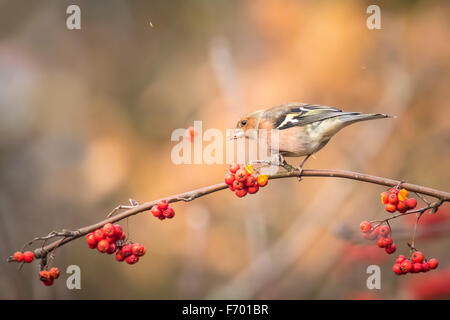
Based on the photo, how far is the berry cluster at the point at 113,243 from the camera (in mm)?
2191

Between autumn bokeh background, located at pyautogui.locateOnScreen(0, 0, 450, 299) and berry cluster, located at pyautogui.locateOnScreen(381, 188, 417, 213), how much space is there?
10.6ft

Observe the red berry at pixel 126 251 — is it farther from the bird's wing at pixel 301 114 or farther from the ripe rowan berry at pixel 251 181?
the bird's wing at pixel 301 114

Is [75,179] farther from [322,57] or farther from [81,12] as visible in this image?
[322,57]

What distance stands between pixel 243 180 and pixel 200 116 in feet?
13.7

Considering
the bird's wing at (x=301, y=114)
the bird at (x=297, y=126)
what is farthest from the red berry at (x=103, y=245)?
the bird's wing at (x=301, y=114)

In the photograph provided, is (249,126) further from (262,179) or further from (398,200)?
(398,200)

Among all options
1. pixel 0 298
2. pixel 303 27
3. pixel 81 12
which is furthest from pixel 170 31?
pixel 0 298

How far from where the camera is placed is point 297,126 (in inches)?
125

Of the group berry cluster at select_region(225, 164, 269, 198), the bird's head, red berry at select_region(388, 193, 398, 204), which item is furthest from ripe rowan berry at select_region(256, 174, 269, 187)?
the bird's head

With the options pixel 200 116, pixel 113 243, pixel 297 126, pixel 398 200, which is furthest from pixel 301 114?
pixel 200 116

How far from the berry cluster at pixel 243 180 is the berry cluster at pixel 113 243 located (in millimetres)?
498

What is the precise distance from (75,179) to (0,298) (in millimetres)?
2393

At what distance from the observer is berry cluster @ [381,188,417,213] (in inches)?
84.9

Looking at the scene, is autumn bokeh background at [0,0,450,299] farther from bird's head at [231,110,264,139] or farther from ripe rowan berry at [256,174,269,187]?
ripe rowan berry at [256,174,269,187]
